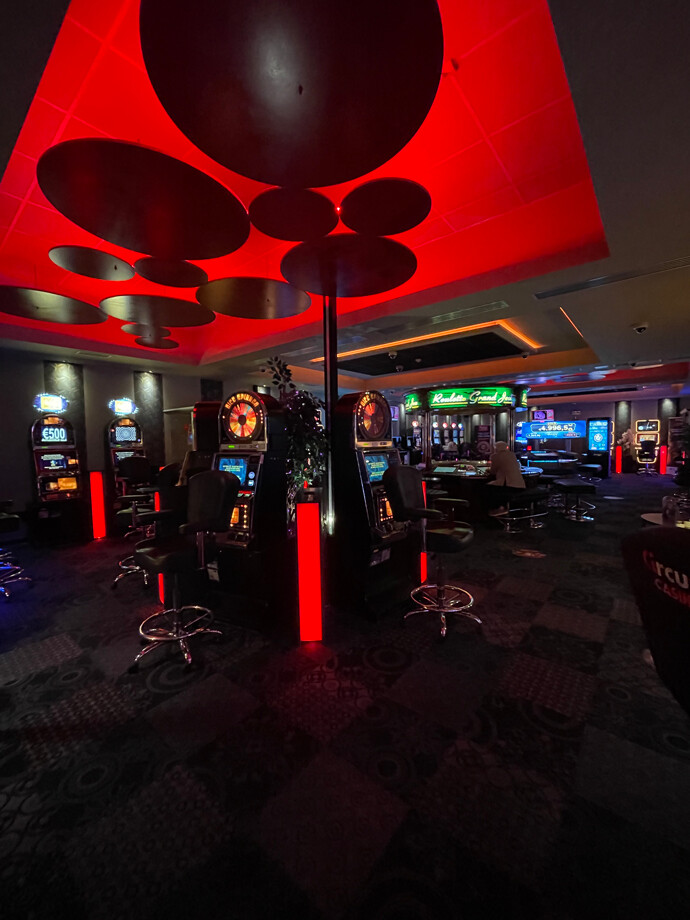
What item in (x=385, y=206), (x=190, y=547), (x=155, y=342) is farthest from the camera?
(x=155, y=342)

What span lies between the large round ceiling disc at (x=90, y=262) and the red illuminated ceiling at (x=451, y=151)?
57cm

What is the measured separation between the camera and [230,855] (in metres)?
1.37

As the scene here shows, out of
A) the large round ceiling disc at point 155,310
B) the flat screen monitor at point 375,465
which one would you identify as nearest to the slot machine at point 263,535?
the flat screen monitor at point 375,465

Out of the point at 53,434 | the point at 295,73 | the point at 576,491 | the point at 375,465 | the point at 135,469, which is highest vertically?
the point at 295,73

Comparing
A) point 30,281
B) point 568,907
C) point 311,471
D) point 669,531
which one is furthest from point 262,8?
point 30,281

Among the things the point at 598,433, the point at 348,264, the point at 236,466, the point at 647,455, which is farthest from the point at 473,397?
the point at 647,455

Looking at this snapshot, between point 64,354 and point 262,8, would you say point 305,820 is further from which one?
point 64,354

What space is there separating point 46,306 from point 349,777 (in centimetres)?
479

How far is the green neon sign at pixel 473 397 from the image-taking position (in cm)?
764

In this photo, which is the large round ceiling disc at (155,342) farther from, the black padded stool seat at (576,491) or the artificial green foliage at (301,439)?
the black padded stool seat at (576,491)

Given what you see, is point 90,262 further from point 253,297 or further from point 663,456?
point 663,456

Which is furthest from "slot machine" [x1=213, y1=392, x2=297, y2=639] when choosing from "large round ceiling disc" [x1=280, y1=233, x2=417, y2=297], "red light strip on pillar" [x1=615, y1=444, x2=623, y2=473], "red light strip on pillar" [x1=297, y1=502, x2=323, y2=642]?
"red light strip on pillar" [x1=615, y1=444, x2=623, y2=473]

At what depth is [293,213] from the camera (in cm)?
242

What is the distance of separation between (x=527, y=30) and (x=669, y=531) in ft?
8.11
